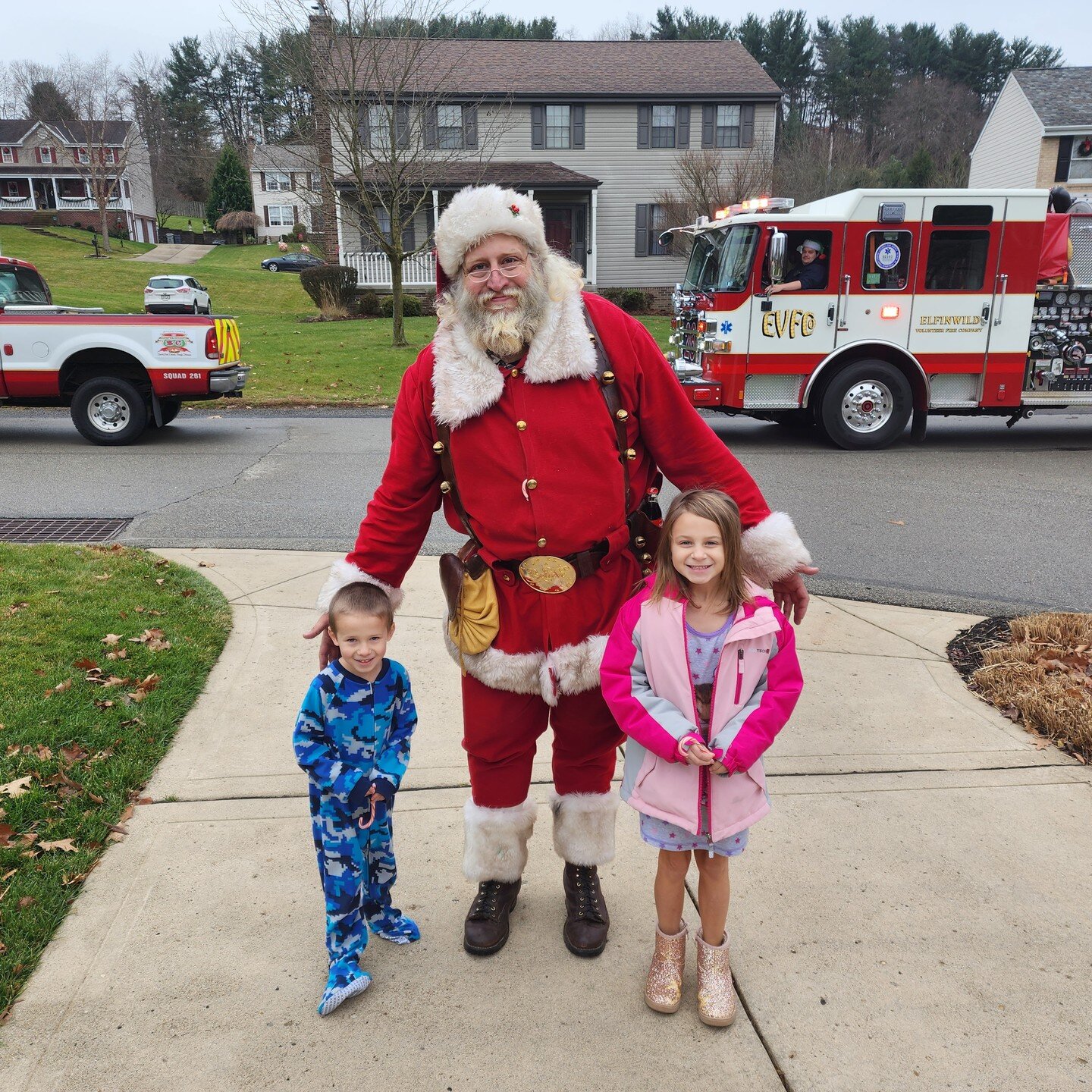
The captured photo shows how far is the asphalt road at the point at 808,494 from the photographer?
6035mm

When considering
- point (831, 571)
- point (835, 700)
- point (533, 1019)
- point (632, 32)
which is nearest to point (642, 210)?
point (831, 571)

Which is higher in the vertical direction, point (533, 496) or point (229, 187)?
point (229, 187)

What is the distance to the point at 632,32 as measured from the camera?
5906 centimetres

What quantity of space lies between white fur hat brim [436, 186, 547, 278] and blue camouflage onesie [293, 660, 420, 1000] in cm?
109

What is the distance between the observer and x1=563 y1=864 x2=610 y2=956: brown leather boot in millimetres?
2535

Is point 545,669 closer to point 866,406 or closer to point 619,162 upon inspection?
point 866,406

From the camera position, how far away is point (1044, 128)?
28.9 metres

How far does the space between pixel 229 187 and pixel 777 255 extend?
190ft

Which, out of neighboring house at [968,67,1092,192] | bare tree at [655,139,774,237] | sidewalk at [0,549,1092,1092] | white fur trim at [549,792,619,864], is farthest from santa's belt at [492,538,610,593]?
neighboring house at [968,67,1092,192]

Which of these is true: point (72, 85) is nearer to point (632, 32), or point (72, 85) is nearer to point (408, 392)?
point (632, 32)

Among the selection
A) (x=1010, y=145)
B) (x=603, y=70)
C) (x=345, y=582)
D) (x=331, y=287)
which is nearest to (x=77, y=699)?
(x=345, y=582)

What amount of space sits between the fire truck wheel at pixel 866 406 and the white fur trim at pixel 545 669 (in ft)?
28.4

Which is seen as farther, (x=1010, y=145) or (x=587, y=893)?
(x=1010, y=145)

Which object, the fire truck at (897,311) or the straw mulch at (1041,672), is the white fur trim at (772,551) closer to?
the straw mulch at (1041,672)
